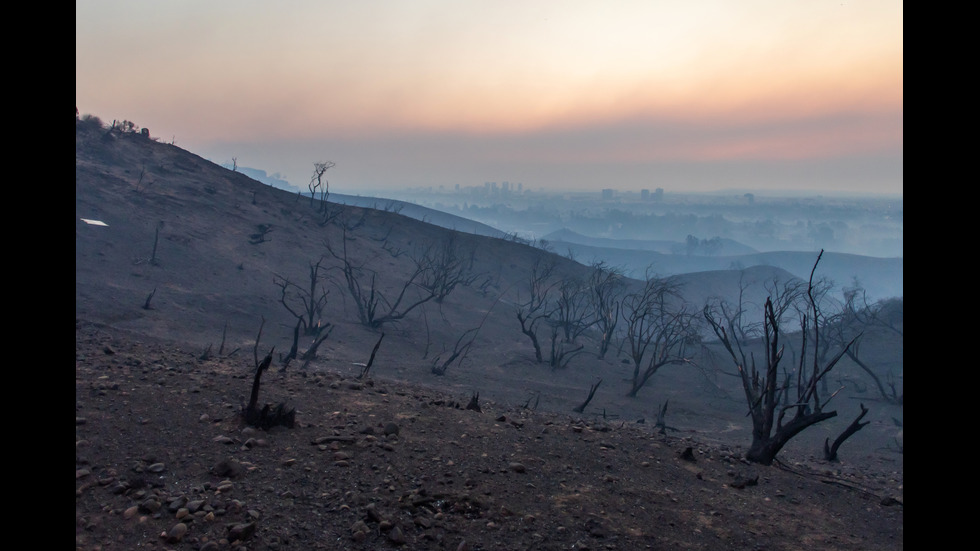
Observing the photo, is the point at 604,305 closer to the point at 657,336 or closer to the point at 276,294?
the point at 657,336

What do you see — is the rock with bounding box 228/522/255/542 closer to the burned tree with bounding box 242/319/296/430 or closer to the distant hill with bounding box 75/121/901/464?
the burned tree with bounding box 242/319/296/430

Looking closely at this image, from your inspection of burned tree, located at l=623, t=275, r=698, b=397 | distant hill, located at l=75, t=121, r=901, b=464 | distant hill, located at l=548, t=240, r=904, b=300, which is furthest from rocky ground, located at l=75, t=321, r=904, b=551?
distant hill, located at l=548, t=240, r=904, b=300

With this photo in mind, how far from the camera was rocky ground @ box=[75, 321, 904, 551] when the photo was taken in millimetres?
3350

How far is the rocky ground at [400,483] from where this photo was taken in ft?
11.0

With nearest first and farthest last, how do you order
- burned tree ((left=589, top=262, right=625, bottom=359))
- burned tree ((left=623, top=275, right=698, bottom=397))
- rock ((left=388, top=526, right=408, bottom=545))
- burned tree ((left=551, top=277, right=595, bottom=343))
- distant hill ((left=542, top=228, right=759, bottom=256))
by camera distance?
rock ((left=388, top=526, right=408, bottom=545)) → burned tree ((left=623, top=275, right=698, bottom=397)) → burned tree ((left=589, top=262, right=625, bottom=359)) → burned tree ((left=551, top=277, right=595, bottom=343)) → distant hill ((left=542, top=228, right=759, bottom=256))

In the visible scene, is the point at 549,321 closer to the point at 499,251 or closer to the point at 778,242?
the point at 499,251

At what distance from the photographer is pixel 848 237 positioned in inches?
4624

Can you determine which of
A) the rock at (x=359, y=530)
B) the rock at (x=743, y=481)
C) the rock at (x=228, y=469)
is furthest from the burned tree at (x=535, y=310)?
the rock at (x=359, y=530)

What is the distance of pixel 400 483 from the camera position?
410cm

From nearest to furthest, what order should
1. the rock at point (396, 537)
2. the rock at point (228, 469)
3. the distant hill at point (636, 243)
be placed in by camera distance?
the rock at point (396, 537), the rock at point (228, 469), the distant hill at point (636, 243)

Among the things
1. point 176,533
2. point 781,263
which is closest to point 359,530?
point 176,533

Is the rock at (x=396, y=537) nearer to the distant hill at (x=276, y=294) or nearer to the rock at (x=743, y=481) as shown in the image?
the distant hill at (x=276, y=294)
